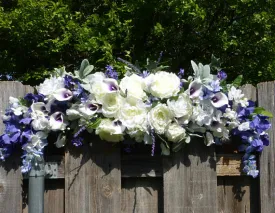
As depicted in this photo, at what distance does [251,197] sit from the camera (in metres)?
2.42

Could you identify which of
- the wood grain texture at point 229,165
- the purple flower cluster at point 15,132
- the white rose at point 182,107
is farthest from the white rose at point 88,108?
the wood grain texture at point 229,165

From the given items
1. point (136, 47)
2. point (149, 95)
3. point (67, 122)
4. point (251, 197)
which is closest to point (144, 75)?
point (149, 95)

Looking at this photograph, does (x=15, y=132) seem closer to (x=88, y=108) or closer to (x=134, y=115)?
(x=88, y=108)

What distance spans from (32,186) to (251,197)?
1066 millimetres

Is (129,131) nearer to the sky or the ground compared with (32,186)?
nearer to the sky

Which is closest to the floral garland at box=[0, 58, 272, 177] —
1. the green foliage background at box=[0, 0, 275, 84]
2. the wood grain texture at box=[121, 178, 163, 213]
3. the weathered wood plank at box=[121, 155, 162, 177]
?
the weathered wood plank at box=[121, 155, 162, 177]

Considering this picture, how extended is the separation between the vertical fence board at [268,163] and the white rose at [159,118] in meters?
0.51

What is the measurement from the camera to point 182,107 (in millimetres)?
2232

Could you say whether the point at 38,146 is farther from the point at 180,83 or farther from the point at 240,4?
the point at 240,4

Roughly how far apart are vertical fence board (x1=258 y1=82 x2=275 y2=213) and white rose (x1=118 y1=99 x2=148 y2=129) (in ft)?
2.00

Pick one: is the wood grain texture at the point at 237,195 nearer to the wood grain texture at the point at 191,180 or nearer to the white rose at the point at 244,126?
the wood grain texture at the point at 191,180

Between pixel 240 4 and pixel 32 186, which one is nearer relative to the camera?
pixel 32 186

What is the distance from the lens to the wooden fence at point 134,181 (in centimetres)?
235

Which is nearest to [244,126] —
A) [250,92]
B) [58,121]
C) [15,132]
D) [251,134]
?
[251,134]
